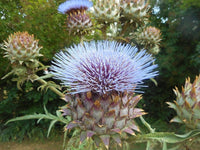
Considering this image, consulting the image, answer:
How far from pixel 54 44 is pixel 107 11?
41.8 inches

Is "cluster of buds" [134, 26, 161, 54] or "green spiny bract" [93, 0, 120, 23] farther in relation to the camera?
"cluster of buds" [134, 26, 161, 54]

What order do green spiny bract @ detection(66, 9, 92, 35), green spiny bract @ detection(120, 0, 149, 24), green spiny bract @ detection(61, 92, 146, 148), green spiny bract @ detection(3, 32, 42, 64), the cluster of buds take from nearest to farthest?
green spiny bract @ detection(61, 92, 146, 148), green spiny bract @ detection(3, 32, 42, 64), green spiny bract @ detection(120, 0, 149, 24), green spiny bract @ detection(66, 9, 92, 35), the cluster of buds

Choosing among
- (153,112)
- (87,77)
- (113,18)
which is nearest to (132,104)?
(87,77)

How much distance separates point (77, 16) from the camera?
1.33 meters

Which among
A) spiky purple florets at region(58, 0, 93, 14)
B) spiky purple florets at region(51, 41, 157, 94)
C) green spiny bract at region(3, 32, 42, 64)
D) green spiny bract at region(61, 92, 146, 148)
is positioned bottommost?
green spiny bract at region(61, 92, 146, 148)

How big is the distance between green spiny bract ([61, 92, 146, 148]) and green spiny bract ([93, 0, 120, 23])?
2.05ft

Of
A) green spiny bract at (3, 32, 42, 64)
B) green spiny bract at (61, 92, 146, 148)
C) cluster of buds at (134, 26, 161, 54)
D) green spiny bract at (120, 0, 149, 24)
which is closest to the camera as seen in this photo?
green spiny bract at (61, 92, 146, 148)

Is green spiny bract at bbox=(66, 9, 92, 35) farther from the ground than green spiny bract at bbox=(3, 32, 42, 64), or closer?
farther from the ground

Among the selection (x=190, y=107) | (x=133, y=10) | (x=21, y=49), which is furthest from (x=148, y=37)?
(x=21, y=49)

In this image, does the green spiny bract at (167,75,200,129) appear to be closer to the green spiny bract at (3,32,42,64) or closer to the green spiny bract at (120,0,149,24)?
the green spiny bract at (120,0,149,24)

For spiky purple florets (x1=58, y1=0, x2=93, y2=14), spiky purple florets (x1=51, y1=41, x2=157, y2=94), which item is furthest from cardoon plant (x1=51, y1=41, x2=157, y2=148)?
spiky purple florets (x1=58, y1=0, x2=93, y2=14)

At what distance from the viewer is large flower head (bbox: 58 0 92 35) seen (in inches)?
51.6

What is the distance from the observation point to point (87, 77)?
2.45ft

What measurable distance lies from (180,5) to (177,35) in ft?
1.26
